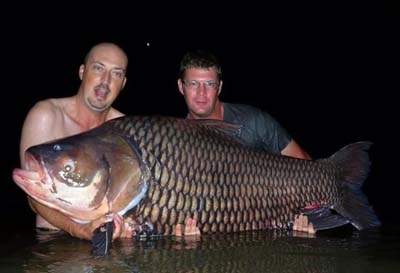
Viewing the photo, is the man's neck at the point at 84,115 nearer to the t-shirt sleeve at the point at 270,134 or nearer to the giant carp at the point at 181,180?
the giant carp at the point at 181,180

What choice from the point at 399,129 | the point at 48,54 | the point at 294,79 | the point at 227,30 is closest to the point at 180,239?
the point at 399,129

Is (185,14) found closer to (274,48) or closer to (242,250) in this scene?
(274,48)

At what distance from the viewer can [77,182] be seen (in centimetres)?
290

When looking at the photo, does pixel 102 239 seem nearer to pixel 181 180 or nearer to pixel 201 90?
pixel 181 180

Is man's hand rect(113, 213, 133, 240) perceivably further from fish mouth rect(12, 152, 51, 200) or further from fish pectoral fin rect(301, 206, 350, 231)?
fish pectoral fin rect(301, 206, 350, 231)

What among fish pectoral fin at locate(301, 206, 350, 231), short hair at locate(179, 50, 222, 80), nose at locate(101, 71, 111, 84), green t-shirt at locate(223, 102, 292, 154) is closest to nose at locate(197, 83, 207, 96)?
short hair at locate(179, 50, 222, 80)

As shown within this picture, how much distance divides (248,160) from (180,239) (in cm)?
70

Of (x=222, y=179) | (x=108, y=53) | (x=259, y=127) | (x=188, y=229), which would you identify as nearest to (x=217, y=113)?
(x=259, y=127)

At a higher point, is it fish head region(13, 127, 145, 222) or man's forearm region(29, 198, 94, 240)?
fish head region(13, 127, 145, 222)

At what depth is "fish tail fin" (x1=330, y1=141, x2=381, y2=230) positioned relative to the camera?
3621 millimetres

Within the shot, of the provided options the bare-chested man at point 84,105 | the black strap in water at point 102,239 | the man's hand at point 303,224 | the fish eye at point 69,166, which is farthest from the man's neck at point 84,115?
the man's hand at point 303,224

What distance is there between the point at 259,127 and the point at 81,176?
199 cm

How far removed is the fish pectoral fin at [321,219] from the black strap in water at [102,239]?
53.2 inches

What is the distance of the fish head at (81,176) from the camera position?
9.44 ft
